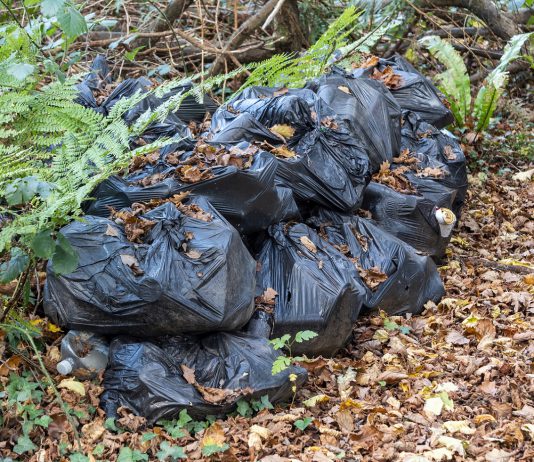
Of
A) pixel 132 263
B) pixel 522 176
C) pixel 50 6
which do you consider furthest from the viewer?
pixel 522 176

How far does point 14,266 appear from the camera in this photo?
270 cm

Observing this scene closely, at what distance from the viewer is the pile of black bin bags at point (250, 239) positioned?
113 inches

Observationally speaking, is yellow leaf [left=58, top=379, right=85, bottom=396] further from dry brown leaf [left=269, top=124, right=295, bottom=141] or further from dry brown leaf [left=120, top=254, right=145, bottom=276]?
dry brown leaf [left=269, top=124, right=295, bottom=141]

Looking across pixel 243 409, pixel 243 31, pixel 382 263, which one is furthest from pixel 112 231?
pixel 243 31

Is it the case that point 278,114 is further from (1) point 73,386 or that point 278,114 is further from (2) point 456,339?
(1) point 73,386

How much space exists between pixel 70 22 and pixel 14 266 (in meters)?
0.92

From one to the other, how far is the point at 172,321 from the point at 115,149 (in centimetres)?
73

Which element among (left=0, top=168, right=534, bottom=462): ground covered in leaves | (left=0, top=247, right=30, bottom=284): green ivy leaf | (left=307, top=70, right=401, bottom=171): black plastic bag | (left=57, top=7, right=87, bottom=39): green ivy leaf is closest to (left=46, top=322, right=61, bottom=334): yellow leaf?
(left=0, top=168, right=534, bottom=462): ground covered in leaves

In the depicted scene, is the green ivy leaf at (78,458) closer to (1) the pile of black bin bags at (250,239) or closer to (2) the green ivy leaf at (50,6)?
(1) the pile of black bin bags at (250,239)

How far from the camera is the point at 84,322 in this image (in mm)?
2900

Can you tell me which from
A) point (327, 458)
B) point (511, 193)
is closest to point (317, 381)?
point (327, 458)

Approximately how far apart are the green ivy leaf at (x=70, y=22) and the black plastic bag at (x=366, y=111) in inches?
81.4

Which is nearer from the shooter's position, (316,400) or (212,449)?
(212,449)

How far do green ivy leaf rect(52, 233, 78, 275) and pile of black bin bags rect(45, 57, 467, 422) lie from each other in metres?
0.32
